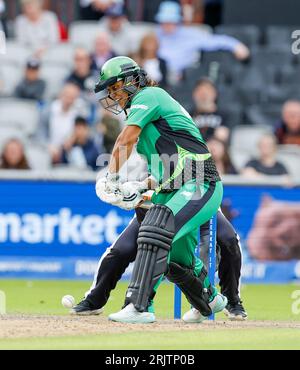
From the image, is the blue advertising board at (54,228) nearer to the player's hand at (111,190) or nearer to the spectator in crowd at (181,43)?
the spectator in crowd at (181,43)

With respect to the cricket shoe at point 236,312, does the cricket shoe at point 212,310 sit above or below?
above

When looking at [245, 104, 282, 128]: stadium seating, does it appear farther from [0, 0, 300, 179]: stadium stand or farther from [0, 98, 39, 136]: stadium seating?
[0, 98, 39, 136]: stadium seating

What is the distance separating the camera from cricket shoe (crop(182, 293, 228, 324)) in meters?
9.84

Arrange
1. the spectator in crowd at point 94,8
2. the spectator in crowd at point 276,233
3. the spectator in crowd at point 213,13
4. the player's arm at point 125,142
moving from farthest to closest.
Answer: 1. the spectator in crowd at point 213,13
2. the spectator in crowd at point 94,8
3. the spectator in crowd at point 276,233
4. the player's arm at point 125,142

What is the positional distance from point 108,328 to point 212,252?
1.50 meters

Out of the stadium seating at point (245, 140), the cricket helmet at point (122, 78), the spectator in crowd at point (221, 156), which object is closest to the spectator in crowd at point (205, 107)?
the stadium seating at point (245, 140)

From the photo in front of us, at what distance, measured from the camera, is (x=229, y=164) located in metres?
16.7

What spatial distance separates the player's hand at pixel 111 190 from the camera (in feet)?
30.8

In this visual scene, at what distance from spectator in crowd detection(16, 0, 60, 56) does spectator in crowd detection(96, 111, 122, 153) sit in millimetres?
3243

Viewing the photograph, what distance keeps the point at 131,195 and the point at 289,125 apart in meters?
9.33

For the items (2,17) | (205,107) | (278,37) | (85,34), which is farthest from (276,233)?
(2,17)

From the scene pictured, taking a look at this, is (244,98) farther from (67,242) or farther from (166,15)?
(67,242)

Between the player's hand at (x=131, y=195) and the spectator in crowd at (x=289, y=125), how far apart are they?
353 inches
